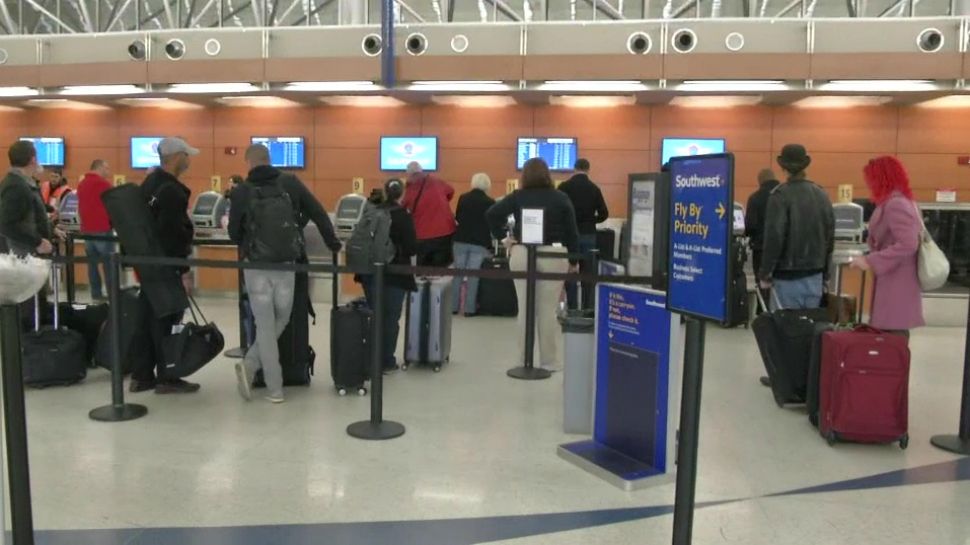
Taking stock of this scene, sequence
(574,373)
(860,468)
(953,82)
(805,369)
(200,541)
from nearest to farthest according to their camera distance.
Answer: (200,541), (860,468), (574,373), (805,369), (953,82)

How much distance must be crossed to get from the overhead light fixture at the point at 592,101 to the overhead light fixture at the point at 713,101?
21.1 inches

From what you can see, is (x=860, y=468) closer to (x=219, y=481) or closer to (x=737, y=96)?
(x=219, y=481)

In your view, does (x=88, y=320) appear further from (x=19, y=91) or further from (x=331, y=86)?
(x=19, y=91)

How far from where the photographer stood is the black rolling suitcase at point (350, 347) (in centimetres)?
500

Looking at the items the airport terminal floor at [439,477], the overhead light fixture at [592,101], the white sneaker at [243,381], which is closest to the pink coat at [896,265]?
the airport terminal floor at [439,477]

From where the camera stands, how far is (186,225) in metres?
5.07

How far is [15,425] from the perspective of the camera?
238 centimetres

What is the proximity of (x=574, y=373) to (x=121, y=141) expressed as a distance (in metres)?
8.42

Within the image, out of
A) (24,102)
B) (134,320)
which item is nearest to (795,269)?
(134,320)

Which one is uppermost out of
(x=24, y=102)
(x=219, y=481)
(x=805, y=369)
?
(x=24, y=102)

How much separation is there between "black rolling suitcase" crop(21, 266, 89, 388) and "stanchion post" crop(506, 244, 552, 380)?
2.81 metres

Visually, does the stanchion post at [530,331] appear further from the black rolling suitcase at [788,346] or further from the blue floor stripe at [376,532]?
the blue floor stripe at [376,532]

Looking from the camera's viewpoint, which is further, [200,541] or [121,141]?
[121,141]

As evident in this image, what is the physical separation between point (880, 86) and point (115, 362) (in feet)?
23.5
